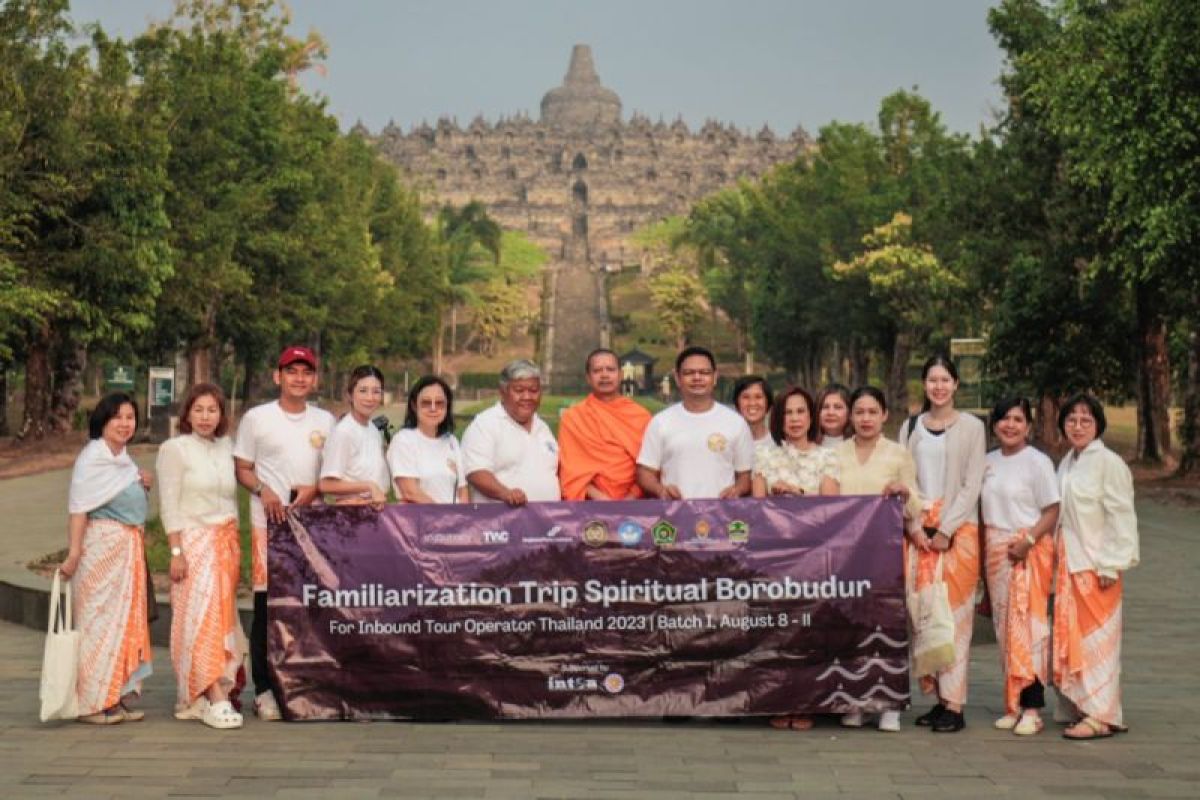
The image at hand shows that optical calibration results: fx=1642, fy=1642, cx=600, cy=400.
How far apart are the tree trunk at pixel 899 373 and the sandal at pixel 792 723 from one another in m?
39.3

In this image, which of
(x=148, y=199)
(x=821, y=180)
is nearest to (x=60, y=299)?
(x=148, y=199)

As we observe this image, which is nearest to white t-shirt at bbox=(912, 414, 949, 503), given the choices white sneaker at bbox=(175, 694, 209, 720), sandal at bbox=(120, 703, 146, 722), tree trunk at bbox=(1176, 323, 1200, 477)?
white sneaker at bbox=(175, 694, 209, 720)

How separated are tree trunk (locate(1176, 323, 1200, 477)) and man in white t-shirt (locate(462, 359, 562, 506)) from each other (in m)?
18.3

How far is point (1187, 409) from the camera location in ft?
81.2

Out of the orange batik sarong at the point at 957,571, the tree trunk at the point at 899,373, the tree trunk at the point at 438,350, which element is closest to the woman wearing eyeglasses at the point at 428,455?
the orange batik sarong at the point at 957,571

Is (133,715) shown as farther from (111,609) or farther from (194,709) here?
(111,609)

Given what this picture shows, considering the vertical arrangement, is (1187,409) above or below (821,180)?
below

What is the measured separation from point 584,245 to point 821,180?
90347 millimetres

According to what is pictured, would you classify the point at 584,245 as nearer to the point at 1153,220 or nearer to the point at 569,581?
the point at 1153,220

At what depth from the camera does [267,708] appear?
7.64m

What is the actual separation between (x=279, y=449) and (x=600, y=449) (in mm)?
1534

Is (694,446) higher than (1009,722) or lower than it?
higher

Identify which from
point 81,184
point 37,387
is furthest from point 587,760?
point 37,387

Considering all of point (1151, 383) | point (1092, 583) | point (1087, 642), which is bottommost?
point (1087, 642)
